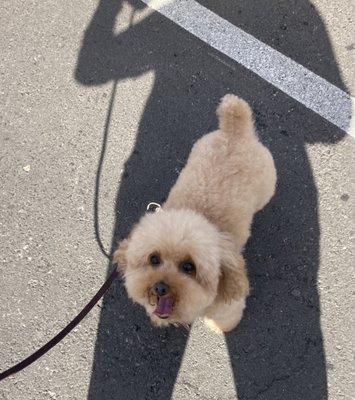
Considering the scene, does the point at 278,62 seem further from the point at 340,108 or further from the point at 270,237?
the point at 270,237

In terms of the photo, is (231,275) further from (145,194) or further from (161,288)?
(145,194)

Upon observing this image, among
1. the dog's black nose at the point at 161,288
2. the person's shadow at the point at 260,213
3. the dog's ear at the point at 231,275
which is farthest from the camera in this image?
the person's shadow at the point at 260,213

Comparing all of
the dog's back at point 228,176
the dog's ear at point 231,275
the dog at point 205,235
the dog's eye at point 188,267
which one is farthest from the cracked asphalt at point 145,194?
the dog's eye at point 188,267

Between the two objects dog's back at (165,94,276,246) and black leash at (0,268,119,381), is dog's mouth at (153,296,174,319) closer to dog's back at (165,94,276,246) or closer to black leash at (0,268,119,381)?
black leash at (0,268,119,381)

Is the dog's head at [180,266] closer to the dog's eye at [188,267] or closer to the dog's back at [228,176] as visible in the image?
the dog's eye at [188,267]

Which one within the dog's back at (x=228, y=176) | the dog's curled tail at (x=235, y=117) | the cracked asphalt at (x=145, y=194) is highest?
the dog's curled tail at (x=235, y=117)

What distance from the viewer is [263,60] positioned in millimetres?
3287

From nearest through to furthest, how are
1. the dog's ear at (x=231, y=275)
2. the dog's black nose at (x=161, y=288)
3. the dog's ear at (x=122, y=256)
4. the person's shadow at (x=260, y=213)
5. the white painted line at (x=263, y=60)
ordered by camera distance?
the dog's black nose at (x=161, y=288), the dog's ear at (x=231, y=275), the dog's ear at (x=122, y=256), the person's shadow at (x=260, y=213), the white painted line at (x=263, y=60)

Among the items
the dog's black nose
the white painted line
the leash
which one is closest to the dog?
the dog's black nose

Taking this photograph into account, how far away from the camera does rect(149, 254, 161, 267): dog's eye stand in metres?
2.08

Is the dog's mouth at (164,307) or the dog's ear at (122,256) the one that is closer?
the dog's mouth at (164,307)

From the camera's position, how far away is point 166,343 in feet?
9.20

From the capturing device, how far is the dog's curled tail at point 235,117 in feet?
7.79

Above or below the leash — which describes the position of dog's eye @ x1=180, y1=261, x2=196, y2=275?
above
